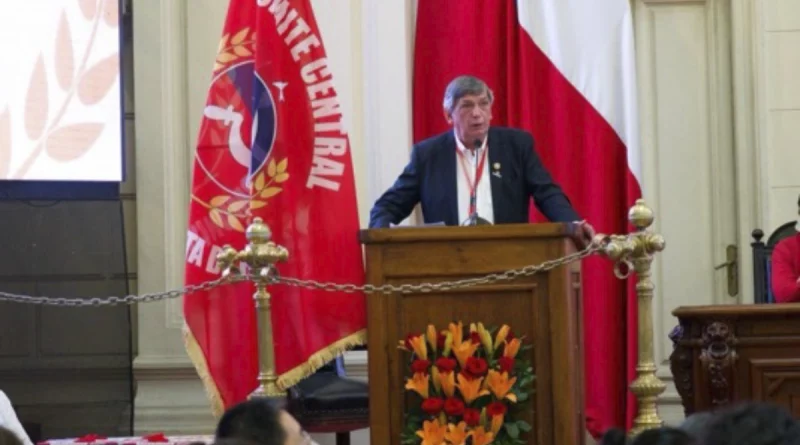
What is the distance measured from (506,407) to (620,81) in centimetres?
246

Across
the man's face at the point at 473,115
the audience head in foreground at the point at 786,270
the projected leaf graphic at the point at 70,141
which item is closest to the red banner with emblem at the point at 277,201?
the man's face at the point at 473,115

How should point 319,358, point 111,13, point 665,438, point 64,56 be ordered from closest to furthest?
point 665,438
point 319,358
point 64,56
point 111,13

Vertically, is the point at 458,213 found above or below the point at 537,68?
below

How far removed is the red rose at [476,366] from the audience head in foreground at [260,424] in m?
1.83

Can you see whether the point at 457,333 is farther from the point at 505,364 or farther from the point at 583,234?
the point at 583,234

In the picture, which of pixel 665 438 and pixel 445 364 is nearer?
pixel 665 438

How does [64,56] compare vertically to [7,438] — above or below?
above

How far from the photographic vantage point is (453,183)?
16.4 feet

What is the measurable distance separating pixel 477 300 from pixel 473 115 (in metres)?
0.80

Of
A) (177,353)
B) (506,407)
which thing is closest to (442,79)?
(177,353)

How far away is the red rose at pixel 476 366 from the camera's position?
4.19m

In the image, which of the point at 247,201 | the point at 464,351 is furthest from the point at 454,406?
the point at 247,201

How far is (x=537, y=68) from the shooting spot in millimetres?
6398

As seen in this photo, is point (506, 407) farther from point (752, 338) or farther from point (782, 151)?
point (782, 151)
